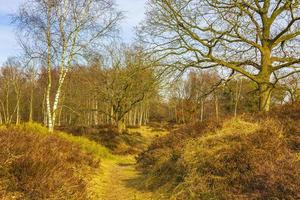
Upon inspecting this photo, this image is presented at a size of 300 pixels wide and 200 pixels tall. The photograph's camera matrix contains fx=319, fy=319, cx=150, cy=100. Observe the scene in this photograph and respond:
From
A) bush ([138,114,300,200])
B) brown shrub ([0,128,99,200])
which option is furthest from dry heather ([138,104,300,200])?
brown shrub ([0,128,99,200])

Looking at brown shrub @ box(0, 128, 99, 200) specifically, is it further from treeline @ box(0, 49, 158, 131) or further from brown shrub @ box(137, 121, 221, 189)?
treeline @ box(0, 49, 158, 131)

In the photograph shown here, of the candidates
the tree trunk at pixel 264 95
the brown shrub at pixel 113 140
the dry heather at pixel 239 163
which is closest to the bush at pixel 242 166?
the dry heather at pixel 239 163

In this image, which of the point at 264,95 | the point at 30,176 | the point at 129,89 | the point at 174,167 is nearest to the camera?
the point at 30,176

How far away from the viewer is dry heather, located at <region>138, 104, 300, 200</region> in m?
5.16

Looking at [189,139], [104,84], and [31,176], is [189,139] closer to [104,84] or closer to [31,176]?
[31,176]

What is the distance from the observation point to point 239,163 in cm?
619

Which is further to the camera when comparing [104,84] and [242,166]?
[104,84]

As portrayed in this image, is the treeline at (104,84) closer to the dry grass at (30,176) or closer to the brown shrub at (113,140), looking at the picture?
the brown shrub at (113,140)

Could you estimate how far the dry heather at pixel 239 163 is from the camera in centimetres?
516

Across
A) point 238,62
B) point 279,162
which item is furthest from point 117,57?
point 279,162

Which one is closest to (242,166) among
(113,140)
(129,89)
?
(113,140)

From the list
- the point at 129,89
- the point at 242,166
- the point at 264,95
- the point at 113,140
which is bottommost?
the point at 113,140

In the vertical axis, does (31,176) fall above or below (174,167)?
above

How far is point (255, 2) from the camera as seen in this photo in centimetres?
1194
